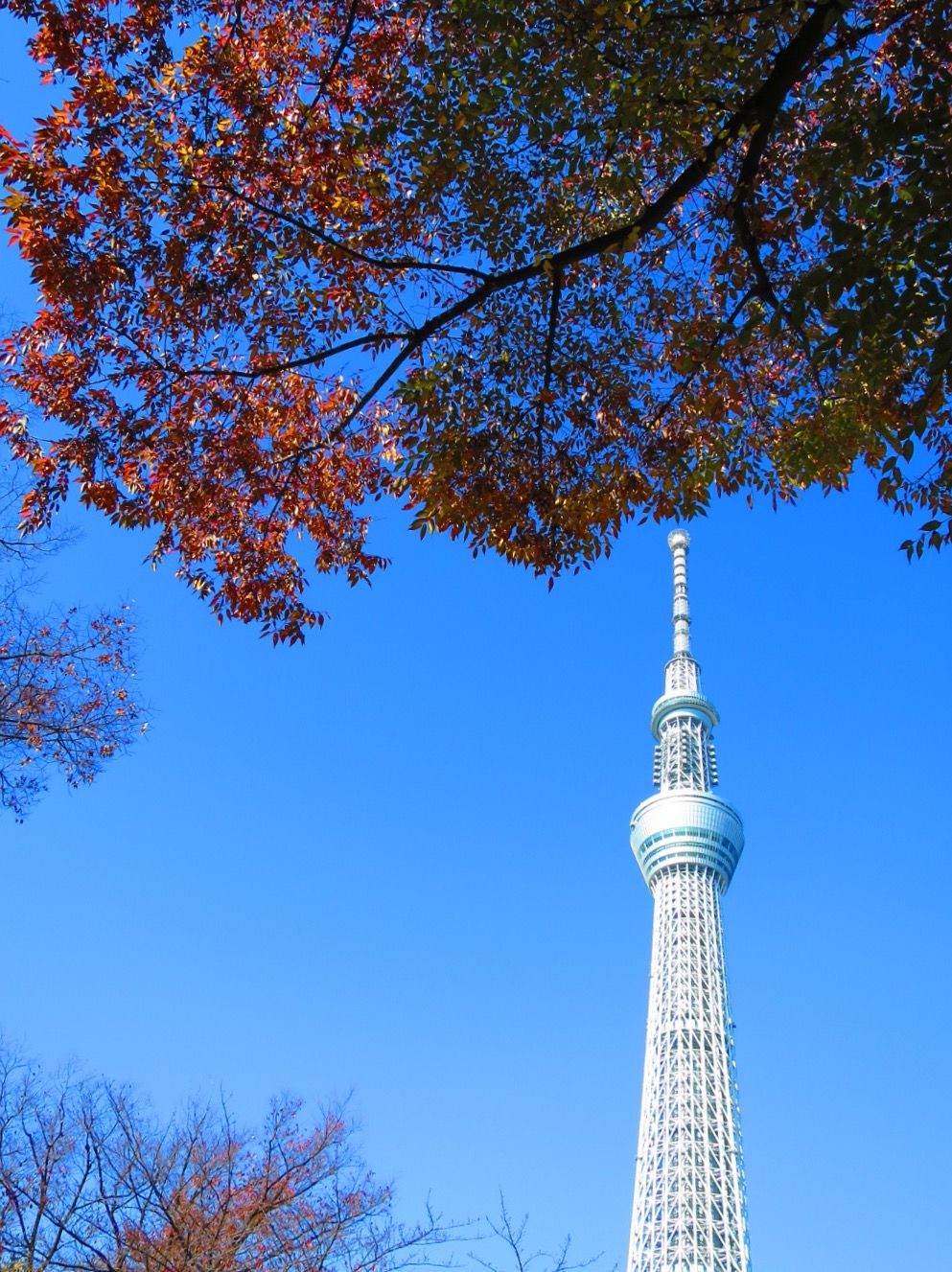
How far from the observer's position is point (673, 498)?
262 inches

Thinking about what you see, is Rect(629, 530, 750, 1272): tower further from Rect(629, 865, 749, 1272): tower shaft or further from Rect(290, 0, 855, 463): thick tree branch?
Rect(290, 0, 855, 463): thick tree branch

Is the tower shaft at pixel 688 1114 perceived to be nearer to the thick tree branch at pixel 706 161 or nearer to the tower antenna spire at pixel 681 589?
the tower antenna spire at pixel 681 589

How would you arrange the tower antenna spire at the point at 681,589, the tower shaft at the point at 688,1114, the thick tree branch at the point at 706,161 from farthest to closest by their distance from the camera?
the tower antenna spire at the point at 681,589 → the tower shaft at the point at 688,1114 → the thick tree branch at the point at 706,161

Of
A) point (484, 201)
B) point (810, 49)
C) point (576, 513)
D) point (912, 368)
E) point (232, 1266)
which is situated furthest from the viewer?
point (232, 1266)

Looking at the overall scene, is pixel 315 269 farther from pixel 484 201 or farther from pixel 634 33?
pixel 634 33

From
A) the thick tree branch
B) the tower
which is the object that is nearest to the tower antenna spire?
the tower

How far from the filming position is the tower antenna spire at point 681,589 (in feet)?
192

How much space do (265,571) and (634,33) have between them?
3486mm

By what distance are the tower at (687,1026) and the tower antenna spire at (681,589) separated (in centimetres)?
335

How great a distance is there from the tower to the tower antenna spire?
3351 mm

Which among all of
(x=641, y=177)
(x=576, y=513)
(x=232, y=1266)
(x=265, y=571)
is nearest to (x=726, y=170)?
(x=641, y=177)

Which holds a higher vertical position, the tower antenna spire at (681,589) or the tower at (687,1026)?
the tower antenna spire at (681,589)

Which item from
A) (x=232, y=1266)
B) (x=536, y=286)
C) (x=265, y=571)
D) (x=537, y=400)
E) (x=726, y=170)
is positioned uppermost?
(x=726, y=170)

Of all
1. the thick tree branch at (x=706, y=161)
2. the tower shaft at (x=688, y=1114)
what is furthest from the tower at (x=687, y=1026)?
the thick tree branch at (x=706, y=161)
